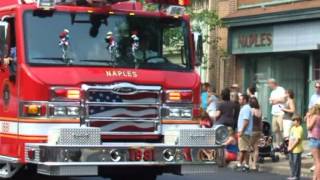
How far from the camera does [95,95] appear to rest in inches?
395

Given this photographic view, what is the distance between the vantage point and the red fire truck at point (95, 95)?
984 cm

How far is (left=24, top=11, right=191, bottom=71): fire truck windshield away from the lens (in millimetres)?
10164

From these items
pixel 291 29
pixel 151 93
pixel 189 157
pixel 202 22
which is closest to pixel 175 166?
pixel 189 157

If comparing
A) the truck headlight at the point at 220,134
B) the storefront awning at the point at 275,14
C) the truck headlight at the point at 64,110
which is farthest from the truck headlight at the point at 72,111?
the storefront awning at the point at 275,14

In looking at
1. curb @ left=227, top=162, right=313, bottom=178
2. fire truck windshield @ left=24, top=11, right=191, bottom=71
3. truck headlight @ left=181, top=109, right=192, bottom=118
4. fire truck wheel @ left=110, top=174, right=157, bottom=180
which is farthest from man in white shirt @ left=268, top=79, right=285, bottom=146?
truck headlight @ left=181, top=109, right=192, bottom=118

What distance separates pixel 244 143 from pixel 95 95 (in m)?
7.04

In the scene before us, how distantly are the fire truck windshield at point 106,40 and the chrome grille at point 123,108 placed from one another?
449 millimetres

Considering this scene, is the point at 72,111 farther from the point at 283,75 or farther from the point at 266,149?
the point at 283,75

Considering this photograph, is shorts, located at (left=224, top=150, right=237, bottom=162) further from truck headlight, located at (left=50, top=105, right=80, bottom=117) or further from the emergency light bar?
the emergency light bar

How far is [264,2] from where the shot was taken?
22.3m

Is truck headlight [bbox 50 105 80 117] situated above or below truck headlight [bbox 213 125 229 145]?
above

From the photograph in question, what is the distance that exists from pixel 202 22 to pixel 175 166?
1365cm

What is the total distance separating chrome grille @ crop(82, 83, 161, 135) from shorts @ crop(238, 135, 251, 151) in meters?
6.16

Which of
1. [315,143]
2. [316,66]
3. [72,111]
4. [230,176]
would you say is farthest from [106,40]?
[316,66]
